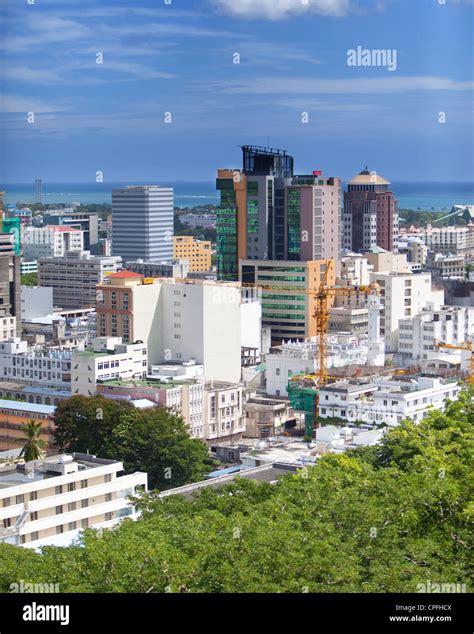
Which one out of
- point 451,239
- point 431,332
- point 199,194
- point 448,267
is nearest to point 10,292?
point 431,332

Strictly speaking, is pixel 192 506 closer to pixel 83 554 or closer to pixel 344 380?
pixel 83 554

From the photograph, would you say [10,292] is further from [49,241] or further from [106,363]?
[49,241]

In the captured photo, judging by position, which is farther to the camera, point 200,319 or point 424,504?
point 200,319

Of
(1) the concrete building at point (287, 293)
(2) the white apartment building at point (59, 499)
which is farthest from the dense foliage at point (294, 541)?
(1) the concrete building at point (287, 293)

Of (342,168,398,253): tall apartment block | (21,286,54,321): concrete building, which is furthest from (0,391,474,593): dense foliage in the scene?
(342,168,398,253): tall apartment block

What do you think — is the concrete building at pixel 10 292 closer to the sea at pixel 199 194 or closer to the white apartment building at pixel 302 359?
the white apartment building at pixel 302 359

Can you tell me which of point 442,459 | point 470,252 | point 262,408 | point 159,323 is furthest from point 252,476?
point 470,252
